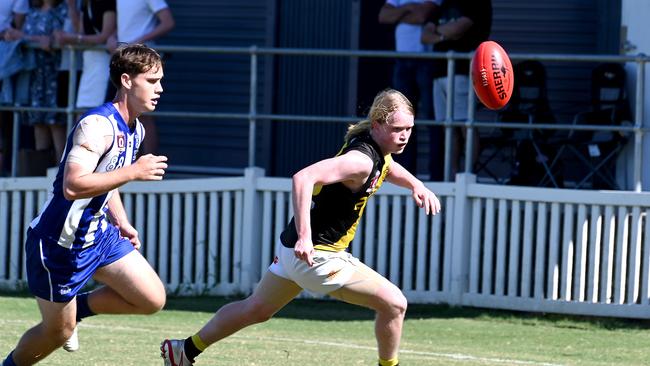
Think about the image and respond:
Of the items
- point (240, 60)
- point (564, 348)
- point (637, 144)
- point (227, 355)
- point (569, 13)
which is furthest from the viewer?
point (240, 60)

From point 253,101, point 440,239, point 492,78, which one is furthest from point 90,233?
point 440,239

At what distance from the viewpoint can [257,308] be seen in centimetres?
759

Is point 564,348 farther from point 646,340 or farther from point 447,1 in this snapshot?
point 447,1

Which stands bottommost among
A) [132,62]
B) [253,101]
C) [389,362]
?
[389,362]

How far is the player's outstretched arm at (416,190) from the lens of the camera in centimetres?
766

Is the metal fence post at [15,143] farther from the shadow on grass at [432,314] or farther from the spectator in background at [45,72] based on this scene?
the shadow on grass at [432,314]

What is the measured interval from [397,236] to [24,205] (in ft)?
12.6

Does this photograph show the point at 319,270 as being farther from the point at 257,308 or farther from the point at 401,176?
the point at 401,176

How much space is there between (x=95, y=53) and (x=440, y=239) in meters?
3.69

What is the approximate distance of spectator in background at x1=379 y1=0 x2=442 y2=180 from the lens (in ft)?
39.7

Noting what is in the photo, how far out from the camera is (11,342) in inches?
366

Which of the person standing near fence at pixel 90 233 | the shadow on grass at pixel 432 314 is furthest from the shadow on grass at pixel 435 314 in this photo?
the person standing near fence at pixel 90 233

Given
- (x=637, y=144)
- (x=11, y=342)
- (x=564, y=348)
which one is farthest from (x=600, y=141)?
(x=11, y=342)

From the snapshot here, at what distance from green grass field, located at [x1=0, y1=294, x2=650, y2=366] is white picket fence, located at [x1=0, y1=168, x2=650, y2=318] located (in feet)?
0.79
